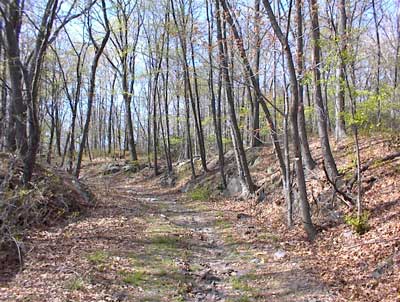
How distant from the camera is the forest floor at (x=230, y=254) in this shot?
6.03 meters

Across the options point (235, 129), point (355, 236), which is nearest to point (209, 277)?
point (355, 236)

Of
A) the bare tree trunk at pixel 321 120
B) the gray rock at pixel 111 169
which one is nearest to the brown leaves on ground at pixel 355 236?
the bare tree trunk at pixel 321 120

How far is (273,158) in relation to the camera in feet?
55.7

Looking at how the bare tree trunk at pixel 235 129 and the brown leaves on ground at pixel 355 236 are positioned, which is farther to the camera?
the bare tree trunk at pixel 235 129

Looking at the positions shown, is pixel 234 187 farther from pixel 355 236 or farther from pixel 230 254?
pixel 355 236

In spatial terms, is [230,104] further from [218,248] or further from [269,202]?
[218,248]

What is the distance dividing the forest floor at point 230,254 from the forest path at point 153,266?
0.02 meters

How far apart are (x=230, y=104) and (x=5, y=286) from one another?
11051mm

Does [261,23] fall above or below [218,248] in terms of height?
above

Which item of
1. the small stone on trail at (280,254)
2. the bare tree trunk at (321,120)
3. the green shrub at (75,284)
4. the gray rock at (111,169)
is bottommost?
the small stone on trail at (280,254)

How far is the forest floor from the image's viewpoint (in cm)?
603

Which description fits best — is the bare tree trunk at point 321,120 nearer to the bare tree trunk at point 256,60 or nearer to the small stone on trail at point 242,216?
the bare tree trunk at point 256,60

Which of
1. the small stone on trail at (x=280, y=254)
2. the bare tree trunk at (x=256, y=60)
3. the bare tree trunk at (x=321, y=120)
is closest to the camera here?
the small stone on trail at (x=280, y=254)

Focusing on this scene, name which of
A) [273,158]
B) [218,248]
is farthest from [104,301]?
[273,158]
